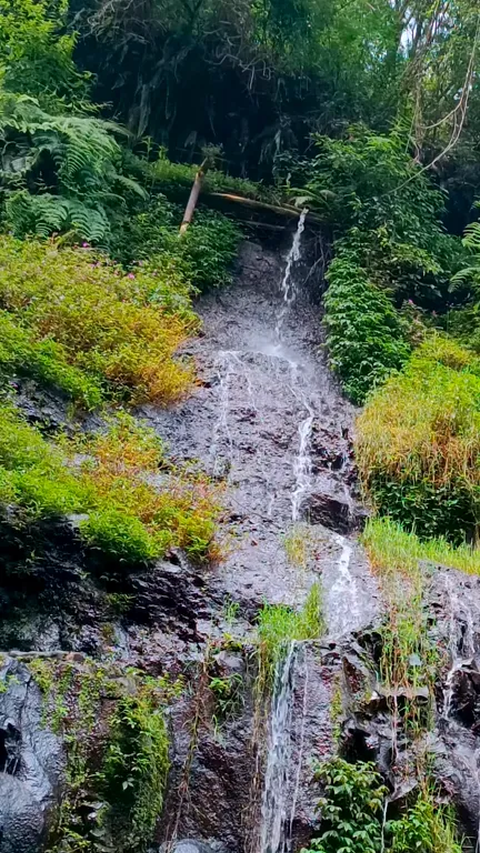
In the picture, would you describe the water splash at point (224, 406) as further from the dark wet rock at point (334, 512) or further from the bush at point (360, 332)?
the bush at point (360, 332)

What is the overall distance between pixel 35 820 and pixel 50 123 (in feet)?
29.9

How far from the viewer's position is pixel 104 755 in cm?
427

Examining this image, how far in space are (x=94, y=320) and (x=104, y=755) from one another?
16.7 ft

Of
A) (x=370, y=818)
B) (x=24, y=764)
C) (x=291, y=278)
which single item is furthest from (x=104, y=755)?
(x=291, y=278)

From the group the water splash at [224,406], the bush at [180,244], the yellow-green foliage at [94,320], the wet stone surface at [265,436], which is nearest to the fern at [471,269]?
the wet stone surface at [265,436]

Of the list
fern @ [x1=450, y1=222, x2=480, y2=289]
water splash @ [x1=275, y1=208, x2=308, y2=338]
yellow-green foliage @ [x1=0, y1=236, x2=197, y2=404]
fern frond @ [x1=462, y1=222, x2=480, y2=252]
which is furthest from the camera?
fern frond @ [x1=462, y1=222, x2=480, y2=252]

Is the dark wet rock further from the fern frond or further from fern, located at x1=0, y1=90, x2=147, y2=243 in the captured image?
the fern frond

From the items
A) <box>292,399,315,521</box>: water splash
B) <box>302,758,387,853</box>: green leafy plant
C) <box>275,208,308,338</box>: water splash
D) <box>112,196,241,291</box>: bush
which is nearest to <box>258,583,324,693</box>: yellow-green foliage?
<box>302,758,387,853</box>: green leafy plant

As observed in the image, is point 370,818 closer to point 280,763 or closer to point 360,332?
point 280,763

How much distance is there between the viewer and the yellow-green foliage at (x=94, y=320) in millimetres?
8016

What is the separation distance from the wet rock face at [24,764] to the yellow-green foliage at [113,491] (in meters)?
1.25

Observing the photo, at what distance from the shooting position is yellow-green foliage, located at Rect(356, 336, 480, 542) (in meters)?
7.44

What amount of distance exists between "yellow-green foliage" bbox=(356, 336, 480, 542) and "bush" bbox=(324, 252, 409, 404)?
1.13 metres

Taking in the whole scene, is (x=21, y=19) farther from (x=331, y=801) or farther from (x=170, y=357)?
(x=331, y=801)
